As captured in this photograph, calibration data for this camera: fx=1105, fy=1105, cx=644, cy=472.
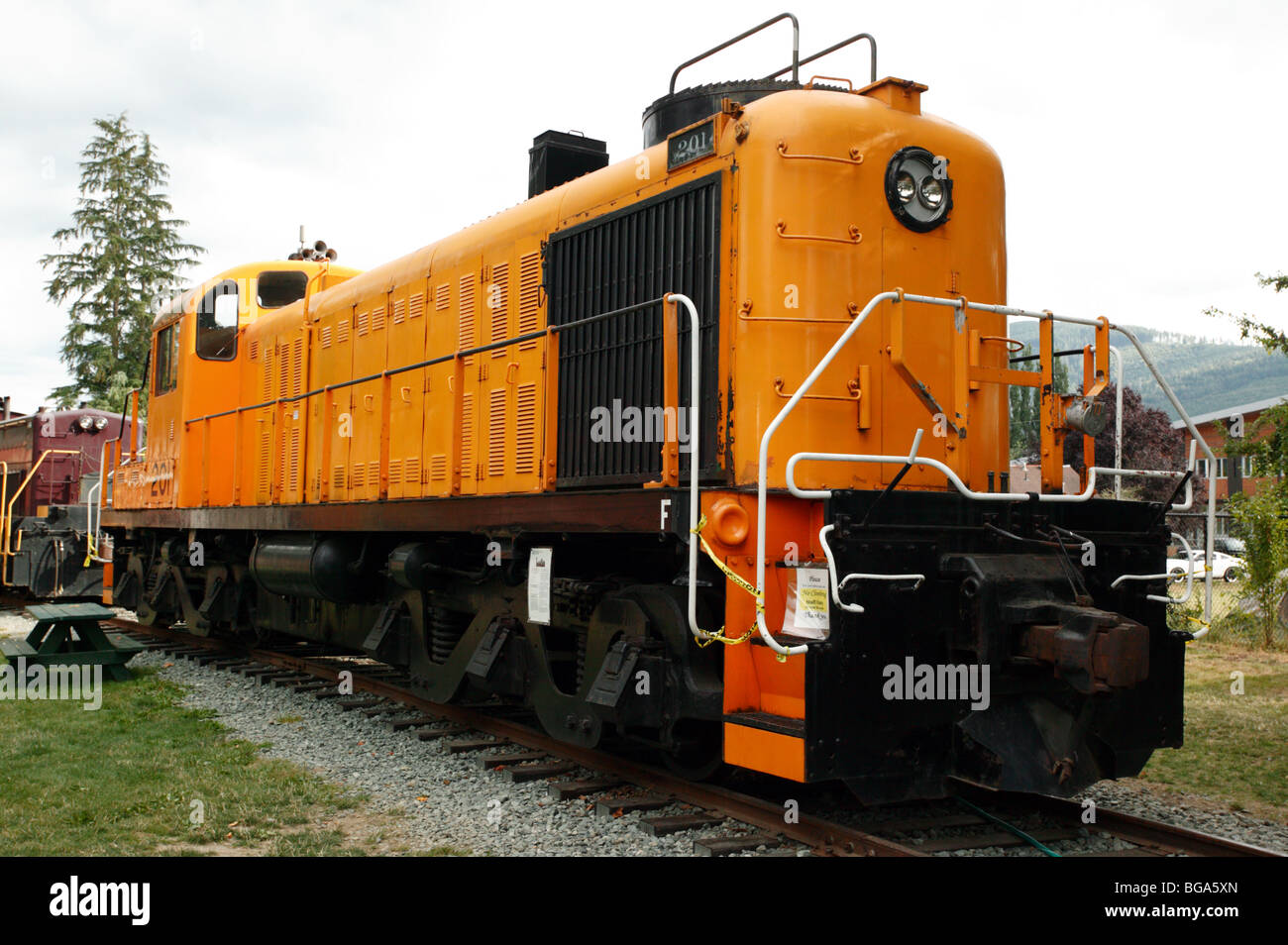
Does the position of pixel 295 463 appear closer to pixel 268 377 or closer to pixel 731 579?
pixel 268 377

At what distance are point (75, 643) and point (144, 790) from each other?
5092 mm

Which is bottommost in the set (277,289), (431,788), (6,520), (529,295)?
(431,788)

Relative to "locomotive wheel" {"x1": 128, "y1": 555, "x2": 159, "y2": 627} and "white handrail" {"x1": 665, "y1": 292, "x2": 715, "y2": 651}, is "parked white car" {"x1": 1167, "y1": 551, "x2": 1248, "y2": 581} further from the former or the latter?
"locomotive wheel" {"x1": 128, "y1": 555, "x2": 159, "y2": 627}

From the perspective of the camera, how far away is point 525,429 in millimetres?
6922

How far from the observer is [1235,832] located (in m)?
5.54

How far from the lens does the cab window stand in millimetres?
11828

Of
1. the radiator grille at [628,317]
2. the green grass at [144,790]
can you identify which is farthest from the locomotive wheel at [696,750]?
the green grass at [144,790]


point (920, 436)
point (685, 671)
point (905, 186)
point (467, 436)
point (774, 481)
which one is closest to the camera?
point (920, 436)

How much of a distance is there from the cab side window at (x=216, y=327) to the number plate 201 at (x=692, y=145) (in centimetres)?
722

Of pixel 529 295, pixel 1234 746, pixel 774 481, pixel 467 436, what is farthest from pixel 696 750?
pixel 1234 746

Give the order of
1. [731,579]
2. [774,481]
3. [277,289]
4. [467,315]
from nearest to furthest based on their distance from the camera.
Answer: [731,579], [774,481], [467,315], [277,289]

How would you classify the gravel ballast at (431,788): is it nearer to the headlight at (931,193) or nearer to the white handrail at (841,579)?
the white handrail at (841,579)

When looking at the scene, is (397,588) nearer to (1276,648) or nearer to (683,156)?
(683,156)
